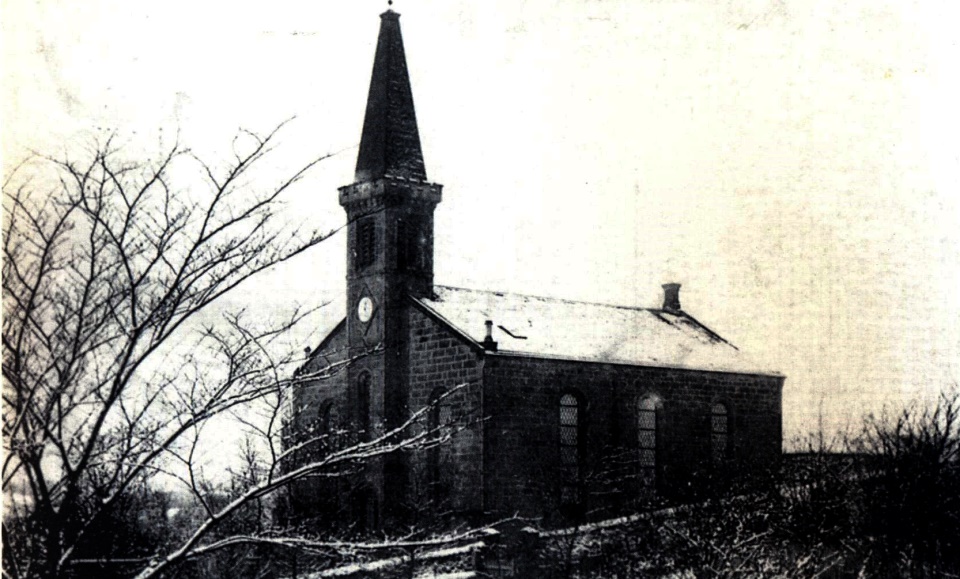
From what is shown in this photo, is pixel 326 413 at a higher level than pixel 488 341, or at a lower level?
lower

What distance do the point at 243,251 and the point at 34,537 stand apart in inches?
149

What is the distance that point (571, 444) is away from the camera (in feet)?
113

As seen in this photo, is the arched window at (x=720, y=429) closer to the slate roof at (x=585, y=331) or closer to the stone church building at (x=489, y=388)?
the stone church building at (x=489, y=388)

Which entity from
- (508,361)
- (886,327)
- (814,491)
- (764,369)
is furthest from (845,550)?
(764,369)

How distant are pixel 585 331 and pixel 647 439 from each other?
175 inches

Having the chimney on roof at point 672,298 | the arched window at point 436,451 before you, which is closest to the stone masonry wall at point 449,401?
the arched window at point 436,451

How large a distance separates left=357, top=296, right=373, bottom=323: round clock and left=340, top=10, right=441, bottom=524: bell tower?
35mm

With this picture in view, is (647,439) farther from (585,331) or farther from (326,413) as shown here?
(326,413)

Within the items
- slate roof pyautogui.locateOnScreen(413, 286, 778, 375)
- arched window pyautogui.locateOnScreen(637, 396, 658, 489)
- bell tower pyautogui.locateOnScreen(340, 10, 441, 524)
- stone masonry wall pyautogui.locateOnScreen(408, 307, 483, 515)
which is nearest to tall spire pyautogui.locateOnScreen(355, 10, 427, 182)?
bell tower pyautogui.locateOnScreen(340, 10, 441, 524)

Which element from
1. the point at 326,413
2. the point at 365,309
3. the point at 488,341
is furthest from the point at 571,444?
the point at 326,413

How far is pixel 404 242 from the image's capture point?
36094 millimetres

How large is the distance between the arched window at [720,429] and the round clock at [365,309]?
1321 cm

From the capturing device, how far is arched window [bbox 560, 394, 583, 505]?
3381 centimetres

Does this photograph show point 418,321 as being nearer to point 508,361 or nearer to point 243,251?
point 508,361
